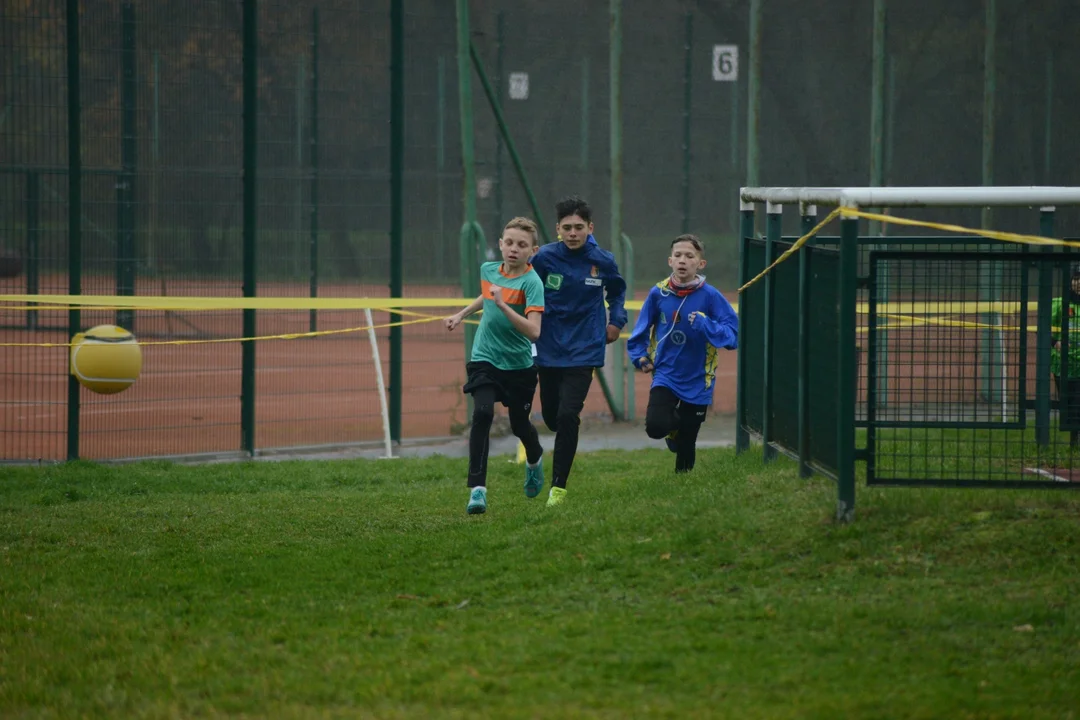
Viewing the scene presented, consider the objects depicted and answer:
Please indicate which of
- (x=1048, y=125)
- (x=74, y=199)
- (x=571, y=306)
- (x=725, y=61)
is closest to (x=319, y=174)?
(x=74, y=199)

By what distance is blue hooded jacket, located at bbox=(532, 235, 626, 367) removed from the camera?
28.1 feet

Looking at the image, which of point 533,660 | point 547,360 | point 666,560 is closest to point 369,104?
point 547,360

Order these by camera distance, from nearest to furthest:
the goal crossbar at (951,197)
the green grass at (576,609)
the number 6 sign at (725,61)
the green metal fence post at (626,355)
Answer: the green grass at (576,609) < the goal crossbar at (951,197) < the green metal fence post at (626,355) < the number 6 sign at (725,61)

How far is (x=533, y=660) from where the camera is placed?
501 centimetres

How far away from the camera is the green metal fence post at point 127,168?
1236cm

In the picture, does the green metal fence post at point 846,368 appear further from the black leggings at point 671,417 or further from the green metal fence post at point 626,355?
the green metal fence post at point 626,355

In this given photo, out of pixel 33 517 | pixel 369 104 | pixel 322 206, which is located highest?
pixel 369 104

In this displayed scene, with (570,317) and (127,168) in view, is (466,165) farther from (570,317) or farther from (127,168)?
(570,317)

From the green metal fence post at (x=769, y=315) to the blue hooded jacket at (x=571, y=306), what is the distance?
1.10 metres

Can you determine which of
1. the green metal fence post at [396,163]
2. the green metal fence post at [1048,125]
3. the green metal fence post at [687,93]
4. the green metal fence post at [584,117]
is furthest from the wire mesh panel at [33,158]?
the green metal fence post at [1048,125]

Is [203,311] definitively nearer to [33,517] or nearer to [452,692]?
[33,517]

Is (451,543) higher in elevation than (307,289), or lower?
lower

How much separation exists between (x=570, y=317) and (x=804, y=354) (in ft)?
6.67

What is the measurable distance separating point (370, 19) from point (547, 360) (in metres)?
6.52
